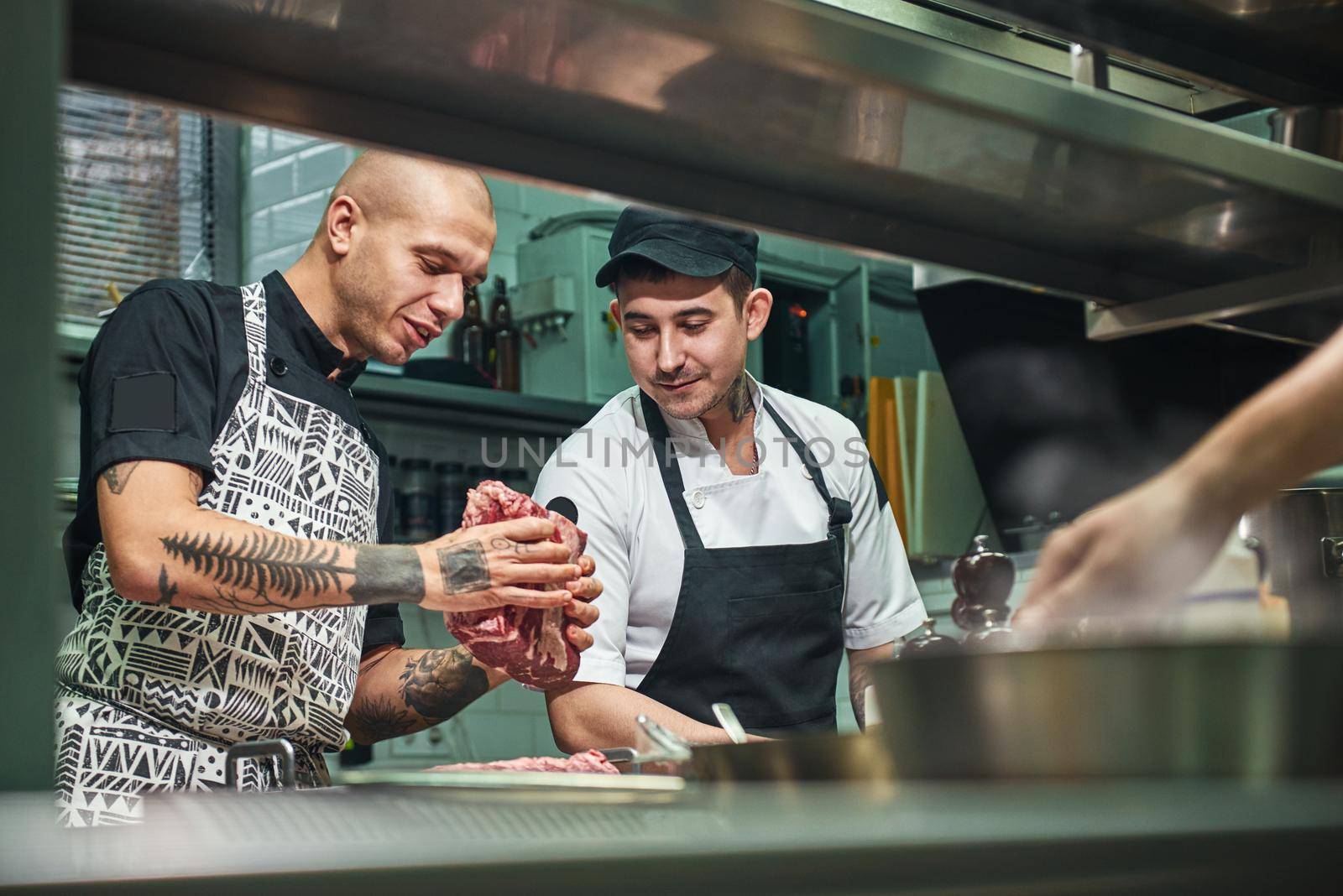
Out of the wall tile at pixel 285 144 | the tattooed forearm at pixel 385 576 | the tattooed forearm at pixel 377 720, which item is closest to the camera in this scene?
the tattooed forearm at pixel 385 576

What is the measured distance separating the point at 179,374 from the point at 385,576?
0.34 meters

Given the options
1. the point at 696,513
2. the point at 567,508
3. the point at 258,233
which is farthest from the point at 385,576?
the point at 258,233

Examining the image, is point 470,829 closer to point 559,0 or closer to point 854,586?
point 559,0

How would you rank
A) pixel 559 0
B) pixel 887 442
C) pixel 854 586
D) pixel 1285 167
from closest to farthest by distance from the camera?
pixel 559 0
pixel 1285 167
pixel 854 586
pixel 887 442

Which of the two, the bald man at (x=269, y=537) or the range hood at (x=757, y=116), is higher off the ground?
the range hood at (x=757, y=116)

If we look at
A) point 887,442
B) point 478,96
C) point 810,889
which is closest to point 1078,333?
point 887,442

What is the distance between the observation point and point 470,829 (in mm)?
455

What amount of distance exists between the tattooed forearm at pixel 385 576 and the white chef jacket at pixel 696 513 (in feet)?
1.47

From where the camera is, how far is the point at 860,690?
2043 mm

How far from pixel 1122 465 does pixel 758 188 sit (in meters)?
2.35

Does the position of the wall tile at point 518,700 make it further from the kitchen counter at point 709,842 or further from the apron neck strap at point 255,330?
the kitchen counter at point 709,842

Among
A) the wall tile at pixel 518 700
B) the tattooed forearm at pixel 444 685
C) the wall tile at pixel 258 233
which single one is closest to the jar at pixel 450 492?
the wall tile at pixel 518 700

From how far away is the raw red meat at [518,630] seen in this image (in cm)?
157

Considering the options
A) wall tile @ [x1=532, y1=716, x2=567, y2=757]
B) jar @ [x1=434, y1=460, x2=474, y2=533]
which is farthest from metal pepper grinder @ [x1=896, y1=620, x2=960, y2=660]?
wall tile @ [x1=532, y1=716, x2=567, y2=757]
